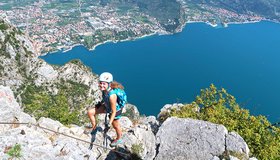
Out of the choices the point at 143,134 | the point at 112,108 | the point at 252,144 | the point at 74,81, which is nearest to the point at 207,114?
the point at 252,144

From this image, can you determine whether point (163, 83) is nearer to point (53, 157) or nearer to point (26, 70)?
point (26, 70)

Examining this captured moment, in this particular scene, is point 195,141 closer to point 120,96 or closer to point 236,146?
point 236,146

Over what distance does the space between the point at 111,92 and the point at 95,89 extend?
279 ft

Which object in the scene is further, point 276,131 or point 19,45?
point 19,45

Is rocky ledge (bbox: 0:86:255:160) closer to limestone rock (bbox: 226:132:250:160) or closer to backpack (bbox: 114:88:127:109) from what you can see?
limestone rock (bbox: 226:132:250:160)

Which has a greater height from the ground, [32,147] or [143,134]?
[32,147]

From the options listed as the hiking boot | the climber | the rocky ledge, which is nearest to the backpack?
the climber

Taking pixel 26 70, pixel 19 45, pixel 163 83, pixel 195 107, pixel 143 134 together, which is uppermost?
pixel 143 134

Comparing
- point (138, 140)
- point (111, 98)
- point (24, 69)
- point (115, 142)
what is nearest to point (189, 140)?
point (138, 140)

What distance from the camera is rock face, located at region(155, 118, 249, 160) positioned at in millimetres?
12750

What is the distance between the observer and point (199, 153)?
41.6ft

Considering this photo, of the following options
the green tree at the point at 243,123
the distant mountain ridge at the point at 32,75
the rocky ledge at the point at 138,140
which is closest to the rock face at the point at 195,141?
the rocky ledge at the point at 138,140

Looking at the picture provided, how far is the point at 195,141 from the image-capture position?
13.3 metres

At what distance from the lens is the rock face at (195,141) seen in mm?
12750
